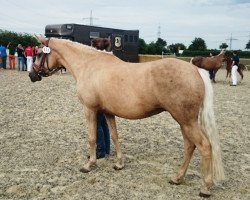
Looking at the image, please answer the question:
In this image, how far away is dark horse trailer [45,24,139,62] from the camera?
80.6 feet

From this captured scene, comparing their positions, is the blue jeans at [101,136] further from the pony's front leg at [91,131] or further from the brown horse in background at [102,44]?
the brown horse in background at [102,44]

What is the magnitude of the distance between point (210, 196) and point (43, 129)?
15.2ft

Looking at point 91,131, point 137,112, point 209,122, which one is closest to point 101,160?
point 91,131

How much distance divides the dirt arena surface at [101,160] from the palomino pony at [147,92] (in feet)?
1.00

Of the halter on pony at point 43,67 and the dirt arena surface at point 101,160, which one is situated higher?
the halter on pony at point 43,67

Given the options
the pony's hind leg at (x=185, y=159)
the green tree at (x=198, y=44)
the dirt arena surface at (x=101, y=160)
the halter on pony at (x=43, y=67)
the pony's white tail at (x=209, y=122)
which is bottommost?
the dirt arena surface at (x=101, y=160)

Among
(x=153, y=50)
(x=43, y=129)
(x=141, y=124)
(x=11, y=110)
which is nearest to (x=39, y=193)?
(x=43, y=129)

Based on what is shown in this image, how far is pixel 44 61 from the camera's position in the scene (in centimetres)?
582

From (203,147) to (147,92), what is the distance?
107cm

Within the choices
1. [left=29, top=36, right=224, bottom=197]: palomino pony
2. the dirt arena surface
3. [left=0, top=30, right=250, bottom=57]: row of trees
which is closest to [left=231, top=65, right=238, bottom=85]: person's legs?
the dirt arena surface

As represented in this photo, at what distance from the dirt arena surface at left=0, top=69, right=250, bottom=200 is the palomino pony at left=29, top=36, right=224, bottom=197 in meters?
0.31

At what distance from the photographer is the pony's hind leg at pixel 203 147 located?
444 cm

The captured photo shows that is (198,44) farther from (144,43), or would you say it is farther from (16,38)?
(16,38)

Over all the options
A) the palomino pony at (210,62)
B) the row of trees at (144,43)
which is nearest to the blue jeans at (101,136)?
the palomino pony at (210,62)
